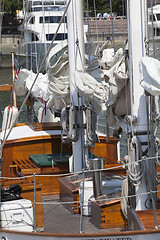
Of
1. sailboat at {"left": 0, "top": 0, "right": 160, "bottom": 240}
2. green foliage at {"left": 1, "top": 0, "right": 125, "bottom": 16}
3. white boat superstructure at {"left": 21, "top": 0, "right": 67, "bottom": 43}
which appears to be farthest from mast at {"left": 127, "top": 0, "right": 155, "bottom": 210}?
white boat superstructure at {"left": 21, "top": 0, "right": 67, "bottom": 43}

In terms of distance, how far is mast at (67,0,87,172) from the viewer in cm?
1048

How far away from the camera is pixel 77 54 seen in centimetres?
1059

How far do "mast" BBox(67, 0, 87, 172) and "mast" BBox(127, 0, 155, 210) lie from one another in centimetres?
253

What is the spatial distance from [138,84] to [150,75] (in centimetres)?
86

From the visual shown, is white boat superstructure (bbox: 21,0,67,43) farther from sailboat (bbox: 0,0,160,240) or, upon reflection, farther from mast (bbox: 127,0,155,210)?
mast (bbox: 127,0,155,210)

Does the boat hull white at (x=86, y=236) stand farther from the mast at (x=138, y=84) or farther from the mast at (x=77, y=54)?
the mast at (x=77, y=54)

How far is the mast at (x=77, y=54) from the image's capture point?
10484mm

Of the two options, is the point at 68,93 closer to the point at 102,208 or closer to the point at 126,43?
Answer: the point at 126,43

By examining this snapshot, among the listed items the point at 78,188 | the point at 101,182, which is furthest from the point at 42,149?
the point at 101,182

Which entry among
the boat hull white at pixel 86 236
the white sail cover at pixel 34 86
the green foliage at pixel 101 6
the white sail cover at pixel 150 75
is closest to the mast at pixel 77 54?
the boat hull white at pixel 86 236

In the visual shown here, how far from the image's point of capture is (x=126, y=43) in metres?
8.66

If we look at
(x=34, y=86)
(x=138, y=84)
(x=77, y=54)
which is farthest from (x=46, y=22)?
(x=138, y=84)

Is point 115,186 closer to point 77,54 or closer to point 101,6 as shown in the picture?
point 77,54

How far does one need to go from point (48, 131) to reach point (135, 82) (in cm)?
475
